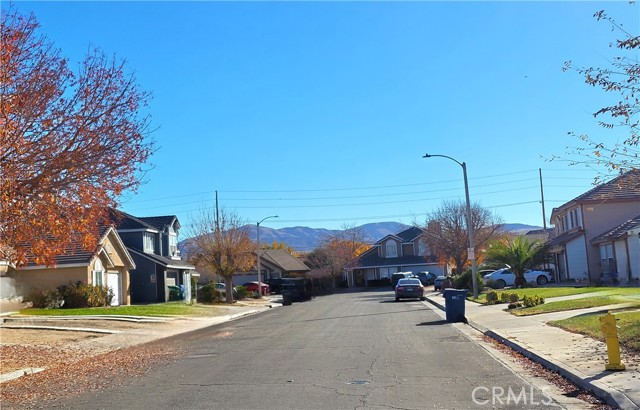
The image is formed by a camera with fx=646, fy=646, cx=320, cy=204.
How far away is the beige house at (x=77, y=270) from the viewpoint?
33.8 metres

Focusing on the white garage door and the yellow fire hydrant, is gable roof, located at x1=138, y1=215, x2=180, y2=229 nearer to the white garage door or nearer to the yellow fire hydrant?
the white garage door

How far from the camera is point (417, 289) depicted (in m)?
41.4

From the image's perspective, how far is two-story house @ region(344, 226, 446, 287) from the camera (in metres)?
79.4

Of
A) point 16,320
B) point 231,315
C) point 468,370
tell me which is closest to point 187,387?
point 468,370

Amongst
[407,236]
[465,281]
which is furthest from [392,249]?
[465,281]

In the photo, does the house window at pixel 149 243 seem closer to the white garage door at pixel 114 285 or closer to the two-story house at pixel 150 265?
the two-story house at pixel 150 265

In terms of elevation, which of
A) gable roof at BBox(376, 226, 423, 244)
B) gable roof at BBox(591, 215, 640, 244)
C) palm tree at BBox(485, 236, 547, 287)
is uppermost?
gable roof at BBox(376, 226, 423, 244)

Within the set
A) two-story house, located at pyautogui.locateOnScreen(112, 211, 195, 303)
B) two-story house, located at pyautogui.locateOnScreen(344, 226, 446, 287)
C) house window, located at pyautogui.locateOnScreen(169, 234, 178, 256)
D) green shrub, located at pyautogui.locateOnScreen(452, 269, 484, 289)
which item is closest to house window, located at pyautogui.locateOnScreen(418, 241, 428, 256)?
two-story house, located at pyautogui.locateOnScreen(344, 226, 446, 287)

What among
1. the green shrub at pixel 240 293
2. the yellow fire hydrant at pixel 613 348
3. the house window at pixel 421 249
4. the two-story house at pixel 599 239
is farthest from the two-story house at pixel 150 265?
the yellow fire hydrant at pixel 613 348

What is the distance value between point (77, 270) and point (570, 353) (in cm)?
2942

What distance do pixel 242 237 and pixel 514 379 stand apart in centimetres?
3795

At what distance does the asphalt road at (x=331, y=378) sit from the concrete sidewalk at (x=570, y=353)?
32.0 inches

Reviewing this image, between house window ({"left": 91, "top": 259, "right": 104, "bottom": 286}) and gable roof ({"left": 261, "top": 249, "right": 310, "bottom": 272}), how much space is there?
42.4 m

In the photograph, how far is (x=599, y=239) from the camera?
133 ft
